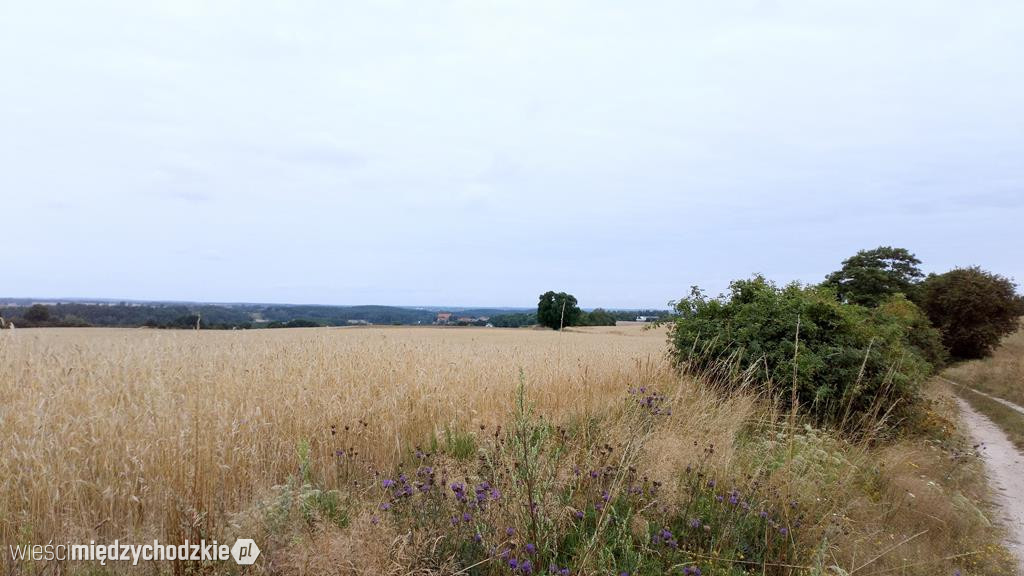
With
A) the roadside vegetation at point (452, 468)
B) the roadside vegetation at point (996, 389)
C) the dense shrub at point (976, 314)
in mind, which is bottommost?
the roadside vegetation at point (996, 389)

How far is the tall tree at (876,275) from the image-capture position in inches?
1336

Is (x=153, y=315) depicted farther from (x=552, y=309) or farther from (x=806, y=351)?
(x=552, y=309)

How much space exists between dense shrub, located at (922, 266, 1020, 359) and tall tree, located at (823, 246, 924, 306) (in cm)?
275

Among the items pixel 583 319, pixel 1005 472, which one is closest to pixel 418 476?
pixel 1005 472

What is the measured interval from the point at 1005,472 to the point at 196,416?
12.4 m

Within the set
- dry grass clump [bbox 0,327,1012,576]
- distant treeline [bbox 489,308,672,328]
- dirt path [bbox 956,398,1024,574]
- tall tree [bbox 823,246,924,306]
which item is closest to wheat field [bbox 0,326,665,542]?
dry grass clump [bbox 0,327,1012,576]

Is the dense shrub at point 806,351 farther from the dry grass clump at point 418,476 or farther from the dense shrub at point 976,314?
the dense shrub at point 976,314

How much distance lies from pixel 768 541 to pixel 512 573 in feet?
7.38

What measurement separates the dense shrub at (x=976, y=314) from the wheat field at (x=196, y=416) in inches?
1354

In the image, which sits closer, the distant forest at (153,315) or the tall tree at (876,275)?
the distant forest at (153,315)

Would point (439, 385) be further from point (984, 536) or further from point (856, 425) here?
point (856, 425)

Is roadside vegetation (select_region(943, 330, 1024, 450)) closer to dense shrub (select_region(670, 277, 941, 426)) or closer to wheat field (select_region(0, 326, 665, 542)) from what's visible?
dense shrub (select_region(670, 277, 941, 426))

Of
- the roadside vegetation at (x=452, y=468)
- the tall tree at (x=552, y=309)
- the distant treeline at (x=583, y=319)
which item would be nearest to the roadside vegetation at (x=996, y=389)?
the roadside vegetation at (x=452, y=468)

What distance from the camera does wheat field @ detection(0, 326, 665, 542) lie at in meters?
3.20
